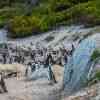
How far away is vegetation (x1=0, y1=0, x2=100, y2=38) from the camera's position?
3333cm

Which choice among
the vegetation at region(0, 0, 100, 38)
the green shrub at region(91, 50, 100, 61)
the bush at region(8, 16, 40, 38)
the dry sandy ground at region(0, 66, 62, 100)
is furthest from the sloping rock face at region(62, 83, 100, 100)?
the bush at region(8, 16, 40, 38)

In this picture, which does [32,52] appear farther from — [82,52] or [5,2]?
[5,2]

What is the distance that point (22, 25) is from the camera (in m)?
Answer: 39.3

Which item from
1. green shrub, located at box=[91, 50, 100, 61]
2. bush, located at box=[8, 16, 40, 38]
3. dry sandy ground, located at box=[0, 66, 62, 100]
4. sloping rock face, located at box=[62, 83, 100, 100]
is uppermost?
sloping rock face, located at box=[62, 83, 100, 100]

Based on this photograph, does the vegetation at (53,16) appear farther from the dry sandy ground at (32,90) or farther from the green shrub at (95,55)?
the green shrub at (95,55)

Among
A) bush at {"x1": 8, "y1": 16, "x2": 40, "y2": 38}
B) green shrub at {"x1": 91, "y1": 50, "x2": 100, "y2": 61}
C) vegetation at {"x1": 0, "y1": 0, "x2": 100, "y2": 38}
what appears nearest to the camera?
green shrub at {"x1": 91, "y1": 50, "x2": 100, "y2": 61}

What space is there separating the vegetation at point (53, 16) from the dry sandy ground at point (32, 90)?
8254 mm

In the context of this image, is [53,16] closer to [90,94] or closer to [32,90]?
[32,90]

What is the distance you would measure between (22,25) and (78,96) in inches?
892

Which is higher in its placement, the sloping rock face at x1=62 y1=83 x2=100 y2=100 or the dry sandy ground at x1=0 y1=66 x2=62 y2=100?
the sloping rock face at x1=62 y1=83 x2=100 y2=100

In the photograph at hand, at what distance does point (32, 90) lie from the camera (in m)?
22.6

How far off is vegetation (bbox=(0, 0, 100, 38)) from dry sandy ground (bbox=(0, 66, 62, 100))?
27.1 feet

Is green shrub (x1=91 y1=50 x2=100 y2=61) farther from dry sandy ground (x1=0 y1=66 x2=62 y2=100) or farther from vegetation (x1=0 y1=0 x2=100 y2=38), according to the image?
vegetation (x1=0 y1=0 x2=100 y2=38)

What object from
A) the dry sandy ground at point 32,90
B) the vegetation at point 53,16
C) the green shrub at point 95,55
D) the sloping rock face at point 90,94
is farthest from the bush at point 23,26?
the sloping rock face at point 90,94
